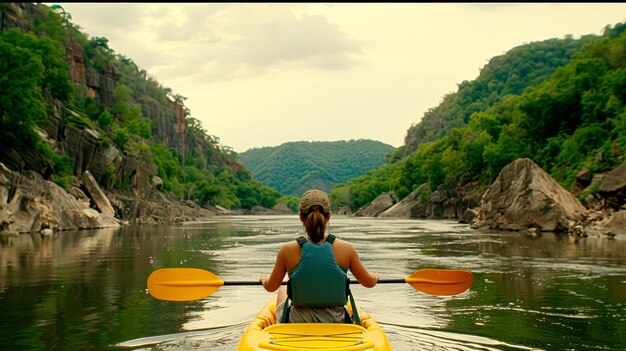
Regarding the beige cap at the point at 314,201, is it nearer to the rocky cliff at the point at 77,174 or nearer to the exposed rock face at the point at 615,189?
the rocky cliff at the point at 77,174

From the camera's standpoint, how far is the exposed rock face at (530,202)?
110ft

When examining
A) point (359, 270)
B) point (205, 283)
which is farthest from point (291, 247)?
point (205, 283)

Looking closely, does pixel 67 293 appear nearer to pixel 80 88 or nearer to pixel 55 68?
pixel 55 68

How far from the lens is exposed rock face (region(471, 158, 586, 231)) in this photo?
3356 cm

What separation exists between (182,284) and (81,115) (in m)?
56.9

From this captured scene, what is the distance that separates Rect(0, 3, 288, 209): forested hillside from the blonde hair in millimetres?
37176

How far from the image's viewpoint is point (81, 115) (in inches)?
2388

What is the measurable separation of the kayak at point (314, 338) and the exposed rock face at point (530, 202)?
29.9 metres

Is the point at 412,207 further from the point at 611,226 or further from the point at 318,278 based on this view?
the point at 318,278

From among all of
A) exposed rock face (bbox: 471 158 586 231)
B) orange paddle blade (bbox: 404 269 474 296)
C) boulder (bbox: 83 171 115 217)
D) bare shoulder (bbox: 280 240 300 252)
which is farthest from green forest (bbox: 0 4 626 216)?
bare shoulder (bbox: 280 240 300 252)

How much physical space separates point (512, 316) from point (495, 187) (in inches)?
1268

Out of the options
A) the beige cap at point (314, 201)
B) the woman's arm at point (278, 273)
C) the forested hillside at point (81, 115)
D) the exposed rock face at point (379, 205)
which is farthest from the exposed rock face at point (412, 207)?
the beige cap at point (314, 201)

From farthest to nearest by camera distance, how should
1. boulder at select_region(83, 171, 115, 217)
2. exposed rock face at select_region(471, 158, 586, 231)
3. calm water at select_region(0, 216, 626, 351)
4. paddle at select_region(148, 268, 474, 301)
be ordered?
boulder at select_region(83, 171, 115, 217) < exposed rock face at select_region(471, 158, 586, 231) < paddle at select_region(148, 268, 474, 301) < calm water at select_region(0, 216, 626, 351)

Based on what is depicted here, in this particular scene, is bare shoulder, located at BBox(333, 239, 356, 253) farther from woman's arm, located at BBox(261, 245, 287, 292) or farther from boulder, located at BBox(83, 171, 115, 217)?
boulder, located at BBox(83, 171, 115, 217)
